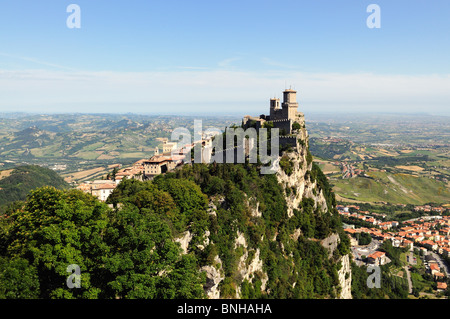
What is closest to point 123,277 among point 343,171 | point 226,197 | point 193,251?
point 193,251

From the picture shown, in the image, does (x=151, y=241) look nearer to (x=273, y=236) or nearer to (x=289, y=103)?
(x=273, y=236)

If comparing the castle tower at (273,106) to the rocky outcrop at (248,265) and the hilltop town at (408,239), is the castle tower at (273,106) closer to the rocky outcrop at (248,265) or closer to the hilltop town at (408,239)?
the rocky outcrop at (248,265)

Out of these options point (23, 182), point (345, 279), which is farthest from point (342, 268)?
point (23, 182)

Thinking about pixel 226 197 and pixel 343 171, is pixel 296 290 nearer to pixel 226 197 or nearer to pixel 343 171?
pixel 226 197

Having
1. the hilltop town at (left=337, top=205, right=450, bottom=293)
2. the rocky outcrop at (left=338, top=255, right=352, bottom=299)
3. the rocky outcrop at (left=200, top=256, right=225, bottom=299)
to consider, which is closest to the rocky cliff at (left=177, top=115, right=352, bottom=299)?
the rocky outcrop at (left=200, top=256, right=225, bottom=299)

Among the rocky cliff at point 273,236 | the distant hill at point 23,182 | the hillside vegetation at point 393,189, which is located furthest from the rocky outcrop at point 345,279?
the distant hill at point 23,182
